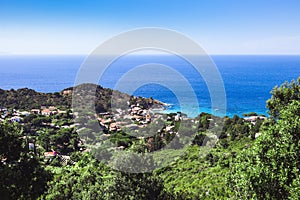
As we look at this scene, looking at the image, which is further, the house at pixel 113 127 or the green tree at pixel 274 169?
the house at pixel 113 127

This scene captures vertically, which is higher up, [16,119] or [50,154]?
[16,119]

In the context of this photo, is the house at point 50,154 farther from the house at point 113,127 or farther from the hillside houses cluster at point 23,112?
the hillside houses cluster at point 23,112

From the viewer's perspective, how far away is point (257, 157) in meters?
5.08

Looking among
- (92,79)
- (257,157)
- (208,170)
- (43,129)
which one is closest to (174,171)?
(208,170)

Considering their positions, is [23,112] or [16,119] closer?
[16,119]

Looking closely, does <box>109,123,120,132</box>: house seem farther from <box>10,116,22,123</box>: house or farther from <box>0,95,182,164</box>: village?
<box>10,116,22,123</box>: house

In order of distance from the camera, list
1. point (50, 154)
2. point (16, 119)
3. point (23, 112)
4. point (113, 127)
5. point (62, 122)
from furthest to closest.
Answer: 1. point (23, 112)
2. point (62, 122)
3. point (16, 119)
4. point (50, 154)
5. point (113, 127)

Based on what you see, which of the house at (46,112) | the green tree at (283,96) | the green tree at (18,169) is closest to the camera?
the green tree at (18,169)

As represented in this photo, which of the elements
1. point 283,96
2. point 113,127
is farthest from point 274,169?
point 113,127

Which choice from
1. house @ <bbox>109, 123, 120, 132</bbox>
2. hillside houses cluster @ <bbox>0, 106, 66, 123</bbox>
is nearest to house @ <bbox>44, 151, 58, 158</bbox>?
house @ <bbox>109, 123, 120, 132</bbox>

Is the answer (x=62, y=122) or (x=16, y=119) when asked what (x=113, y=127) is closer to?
(x=62, y=122)

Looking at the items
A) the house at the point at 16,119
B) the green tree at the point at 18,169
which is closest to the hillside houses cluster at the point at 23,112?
the house at the point at 16,119

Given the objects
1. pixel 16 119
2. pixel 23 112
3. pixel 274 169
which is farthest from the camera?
pixel 23 112

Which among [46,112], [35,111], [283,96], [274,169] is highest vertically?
[283,96]
